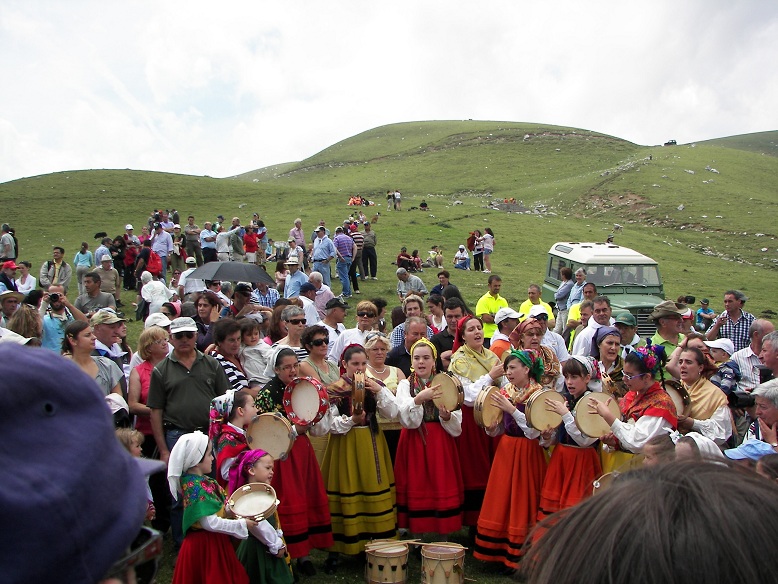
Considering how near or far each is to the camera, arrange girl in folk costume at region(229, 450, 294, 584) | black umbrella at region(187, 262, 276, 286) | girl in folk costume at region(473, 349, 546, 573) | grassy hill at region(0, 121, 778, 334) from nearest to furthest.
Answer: girl in folk costume at region(229, 450, 294, 584)
girl in folk costume at region(473, 349, 546, 573)
black umbrella at region(187, 262, 276, 286)
grassy hill at region(0, 121, 778, 334)

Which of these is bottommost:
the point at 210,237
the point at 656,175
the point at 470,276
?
the point at 470,276

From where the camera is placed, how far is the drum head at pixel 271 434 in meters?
6.10

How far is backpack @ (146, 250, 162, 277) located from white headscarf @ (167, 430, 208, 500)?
1666 centimetres

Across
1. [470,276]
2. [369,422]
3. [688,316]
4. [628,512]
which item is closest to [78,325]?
[369,422]

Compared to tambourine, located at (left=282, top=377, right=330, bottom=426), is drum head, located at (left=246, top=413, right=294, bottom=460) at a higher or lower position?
lower

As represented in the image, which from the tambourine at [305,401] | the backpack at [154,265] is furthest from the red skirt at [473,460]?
the backpack at [154,265]

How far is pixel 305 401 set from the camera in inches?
254

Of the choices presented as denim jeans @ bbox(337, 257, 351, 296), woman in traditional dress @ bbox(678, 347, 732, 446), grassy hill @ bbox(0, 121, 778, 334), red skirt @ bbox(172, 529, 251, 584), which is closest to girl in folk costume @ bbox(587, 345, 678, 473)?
woman in traditional dress @ bbox(678, 347, 732, 446)

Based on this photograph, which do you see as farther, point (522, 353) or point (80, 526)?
point (522, 353)

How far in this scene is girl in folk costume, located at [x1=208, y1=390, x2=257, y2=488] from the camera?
19.4 ft

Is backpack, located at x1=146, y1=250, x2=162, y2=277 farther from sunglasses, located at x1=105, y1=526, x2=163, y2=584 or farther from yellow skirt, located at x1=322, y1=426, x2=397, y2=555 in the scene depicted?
sunglasses, located at x1=105, y1=526, x2=163, y2=584

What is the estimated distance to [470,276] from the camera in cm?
2634

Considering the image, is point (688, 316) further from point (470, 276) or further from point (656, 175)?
point (656, 175)

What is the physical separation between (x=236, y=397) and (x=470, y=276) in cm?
2082
